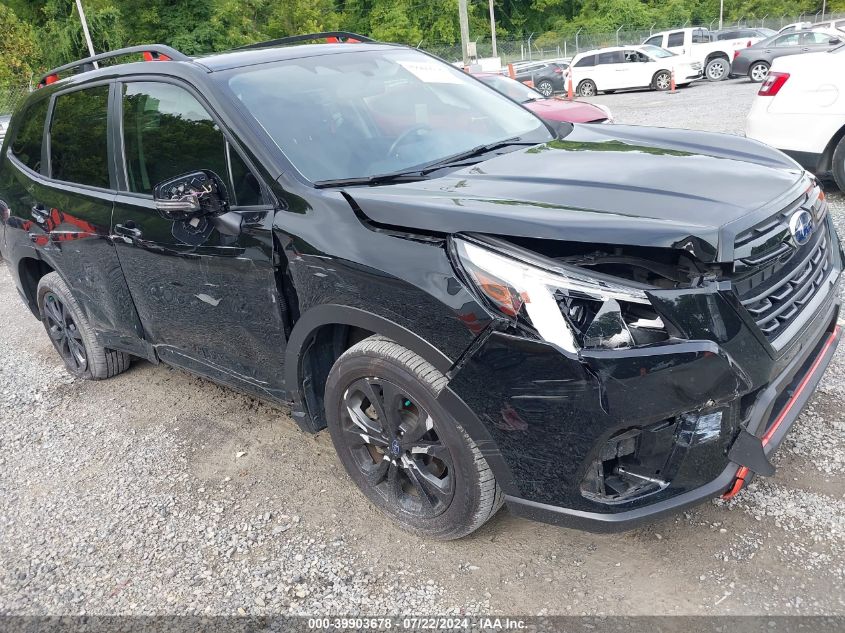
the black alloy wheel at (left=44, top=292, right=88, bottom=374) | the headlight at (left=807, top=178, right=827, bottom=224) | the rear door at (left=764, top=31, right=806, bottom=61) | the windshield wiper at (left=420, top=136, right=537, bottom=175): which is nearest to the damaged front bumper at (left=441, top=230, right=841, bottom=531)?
the headlight at (left=807, top=178, right=827, bottom=224)

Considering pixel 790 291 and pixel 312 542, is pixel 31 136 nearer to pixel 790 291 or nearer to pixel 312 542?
pixel 312 542

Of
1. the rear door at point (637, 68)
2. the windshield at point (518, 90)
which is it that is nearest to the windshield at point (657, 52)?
the rear door at point (637, 68)

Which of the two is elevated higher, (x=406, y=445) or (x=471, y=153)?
(x=471, y=153)

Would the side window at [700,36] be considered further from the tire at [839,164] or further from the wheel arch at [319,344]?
the wheel arch at [319,344]

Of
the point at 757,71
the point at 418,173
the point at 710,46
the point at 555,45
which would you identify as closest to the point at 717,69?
the point at 710,46

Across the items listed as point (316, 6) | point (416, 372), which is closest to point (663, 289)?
point (416, 372)

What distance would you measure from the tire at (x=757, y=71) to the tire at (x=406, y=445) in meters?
21.9

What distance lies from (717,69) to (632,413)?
81.7 feet

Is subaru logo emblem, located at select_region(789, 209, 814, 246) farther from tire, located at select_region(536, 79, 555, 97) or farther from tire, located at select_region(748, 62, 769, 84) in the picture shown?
tire, located at select_region(536, 79, 555, 97)

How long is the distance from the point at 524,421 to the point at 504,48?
52.2 m

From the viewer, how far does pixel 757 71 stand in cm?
2112

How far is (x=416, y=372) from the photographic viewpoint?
2447 mm

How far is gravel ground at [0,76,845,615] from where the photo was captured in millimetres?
2465

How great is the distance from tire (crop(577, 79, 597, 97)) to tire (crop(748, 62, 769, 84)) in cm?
486
